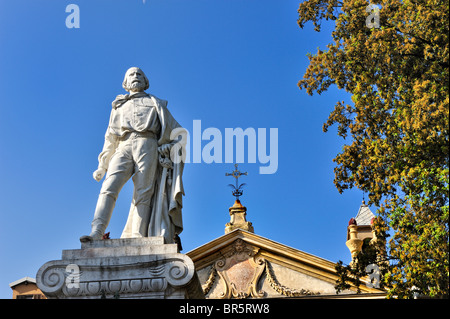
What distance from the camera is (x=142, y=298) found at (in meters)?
10.1

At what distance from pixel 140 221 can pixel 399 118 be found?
584 centimetres

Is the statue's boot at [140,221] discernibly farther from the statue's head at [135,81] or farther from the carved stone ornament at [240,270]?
the carved stone ornament at [240,270]

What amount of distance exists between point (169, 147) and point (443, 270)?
5467mm

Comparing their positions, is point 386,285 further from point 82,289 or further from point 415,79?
point 82,289

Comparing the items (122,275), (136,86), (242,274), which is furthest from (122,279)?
(242,274)

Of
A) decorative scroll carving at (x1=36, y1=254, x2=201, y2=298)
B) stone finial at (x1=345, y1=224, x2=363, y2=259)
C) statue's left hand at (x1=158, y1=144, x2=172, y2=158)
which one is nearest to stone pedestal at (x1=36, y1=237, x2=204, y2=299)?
decorative scroll carving at (x1=36, y1=254, x2=201, y2=298)

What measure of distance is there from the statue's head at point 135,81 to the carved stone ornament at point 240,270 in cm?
1956

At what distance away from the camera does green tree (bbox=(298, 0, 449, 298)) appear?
44.8ft

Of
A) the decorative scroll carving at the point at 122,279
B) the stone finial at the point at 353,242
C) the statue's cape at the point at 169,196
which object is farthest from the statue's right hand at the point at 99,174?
the stone finial at the point at 353,242

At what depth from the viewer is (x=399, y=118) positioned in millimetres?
14422

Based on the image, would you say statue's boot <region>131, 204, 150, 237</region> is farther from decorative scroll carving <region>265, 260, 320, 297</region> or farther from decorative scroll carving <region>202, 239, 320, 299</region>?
decorative scroll carving <region>265, 260, 320, 297</region>

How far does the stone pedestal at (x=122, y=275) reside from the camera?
1011cm

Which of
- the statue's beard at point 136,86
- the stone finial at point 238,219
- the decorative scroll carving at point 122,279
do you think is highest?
the stone finial at point 238,219

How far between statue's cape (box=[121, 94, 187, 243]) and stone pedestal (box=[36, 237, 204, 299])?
879 mm
